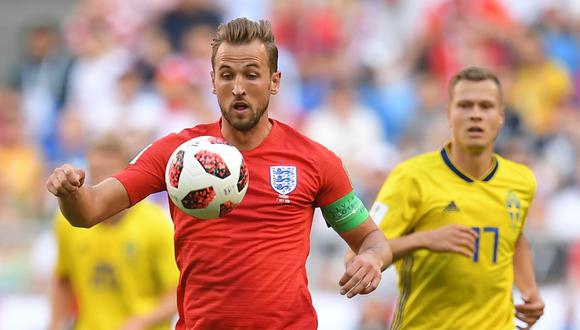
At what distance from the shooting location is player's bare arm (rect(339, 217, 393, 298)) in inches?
220

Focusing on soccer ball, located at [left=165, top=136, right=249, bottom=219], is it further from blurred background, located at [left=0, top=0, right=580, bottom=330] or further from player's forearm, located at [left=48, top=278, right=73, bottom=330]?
blurred background, located at [left=0, top=0, right=580, bottom=330]

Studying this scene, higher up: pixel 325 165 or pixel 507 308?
pixel 325 165

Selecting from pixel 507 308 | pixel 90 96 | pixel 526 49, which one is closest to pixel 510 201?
pixel 507 308

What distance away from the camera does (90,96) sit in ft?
53.1

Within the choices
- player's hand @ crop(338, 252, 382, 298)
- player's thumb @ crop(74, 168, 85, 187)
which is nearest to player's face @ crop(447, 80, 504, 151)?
player's hand @ crop(338, 252, 382, 298)

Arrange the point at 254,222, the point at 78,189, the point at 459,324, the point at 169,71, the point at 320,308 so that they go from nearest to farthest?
the point at 78,189 < the point at 254,222 < the point at 459,324 < the point at 320,308 < the point at 169,71

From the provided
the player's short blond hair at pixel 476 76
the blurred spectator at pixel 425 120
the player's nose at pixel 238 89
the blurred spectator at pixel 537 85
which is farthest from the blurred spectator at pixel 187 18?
the player's nose at pixel 238 89

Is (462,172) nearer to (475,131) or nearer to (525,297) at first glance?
(475,131)

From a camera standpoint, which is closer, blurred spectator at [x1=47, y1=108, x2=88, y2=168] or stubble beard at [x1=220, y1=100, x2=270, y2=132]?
stubble beard at [x1=220, y1=100, x2=270, y2=132]

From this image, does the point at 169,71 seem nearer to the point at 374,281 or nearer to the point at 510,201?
the point at 510,201

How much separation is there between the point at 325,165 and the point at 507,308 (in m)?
1.94

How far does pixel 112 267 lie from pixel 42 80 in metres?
8.62

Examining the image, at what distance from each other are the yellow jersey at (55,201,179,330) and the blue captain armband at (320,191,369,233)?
281 cm

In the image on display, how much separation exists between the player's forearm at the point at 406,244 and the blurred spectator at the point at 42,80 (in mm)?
9691
